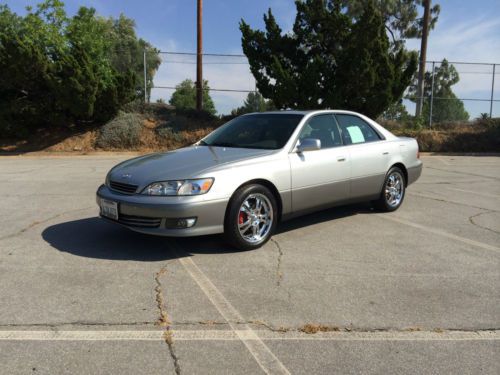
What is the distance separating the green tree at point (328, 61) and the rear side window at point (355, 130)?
10704 millimetres

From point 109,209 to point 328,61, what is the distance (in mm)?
15461

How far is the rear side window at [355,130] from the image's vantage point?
609 cm

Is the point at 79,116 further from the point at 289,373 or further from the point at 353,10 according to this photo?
the point at 353,10

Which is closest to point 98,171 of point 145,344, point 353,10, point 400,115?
point 145,344

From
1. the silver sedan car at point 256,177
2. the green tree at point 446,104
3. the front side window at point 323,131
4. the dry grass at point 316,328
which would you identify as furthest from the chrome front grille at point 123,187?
the green tree at point 446,104

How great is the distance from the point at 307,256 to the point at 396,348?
6.08 feet

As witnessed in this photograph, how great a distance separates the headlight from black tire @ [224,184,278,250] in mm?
336

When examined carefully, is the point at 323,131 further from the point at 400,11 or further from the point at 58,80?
the point at 400,11

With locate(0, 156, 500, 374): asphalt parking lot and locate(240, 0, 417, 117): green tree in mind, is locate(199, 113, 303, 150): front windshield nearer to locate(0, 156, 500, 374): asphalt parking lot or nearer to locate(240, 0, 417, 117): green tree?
locate(0, 156, 500, 374): asphalt parking lot

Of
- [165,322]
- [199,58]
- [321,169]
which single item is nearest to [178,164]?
[321,169]

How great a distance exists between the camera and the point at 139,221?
450cm

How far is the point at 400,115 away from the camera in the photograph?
21391 millimetres

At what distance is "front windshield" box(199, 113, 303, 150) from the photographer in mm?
5434

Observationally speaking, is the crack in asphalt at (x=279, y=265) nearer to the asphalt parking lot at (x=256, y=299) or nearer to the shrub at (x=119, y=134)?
the asphalt parking lot at (x=256, y=299)
